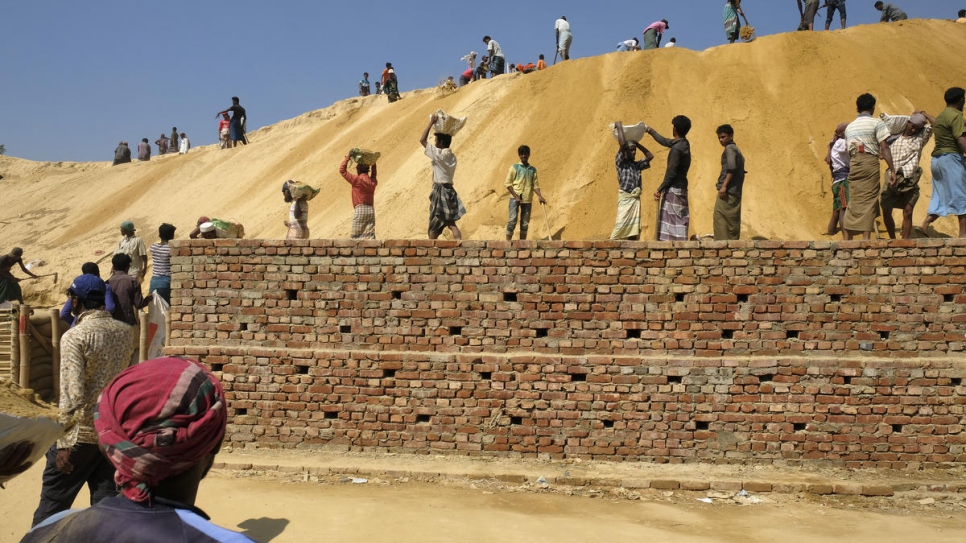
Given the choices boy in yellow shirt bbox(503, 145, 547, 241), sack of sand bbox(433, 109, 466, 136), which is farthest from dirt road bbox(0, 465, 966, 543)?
boy in yellow shirt bbox(503, 145, 547, 241)

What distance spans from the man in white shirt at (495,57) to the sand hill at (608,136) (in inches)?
68.4

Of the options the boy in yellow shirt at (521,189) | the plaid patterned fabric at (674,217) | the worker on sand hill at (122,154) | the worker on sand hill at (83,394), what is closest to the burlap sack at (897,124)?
the plaid patterned fabric at (674,217)

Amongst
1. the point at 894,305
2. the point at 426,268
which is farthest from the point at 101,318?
the point at 894,305

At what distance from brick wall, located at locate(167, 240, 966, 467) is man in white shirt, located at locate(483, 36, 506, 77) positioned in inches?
573

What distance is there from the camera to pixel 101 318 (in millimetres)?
4926

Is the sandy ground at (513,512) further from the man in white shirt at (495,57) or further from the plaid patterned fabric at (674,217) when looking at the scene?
the man in white shirt at (495,57)

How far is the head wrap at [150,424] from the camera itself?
2.17 meters

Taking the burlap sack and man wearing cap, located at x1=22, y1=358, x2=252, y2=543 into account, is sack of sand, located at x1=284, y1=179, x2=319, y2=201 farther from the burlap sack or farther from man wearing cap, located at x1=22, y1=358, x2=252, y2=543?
man wearing cap, located at x1=22, y1=358, x2=252, y2=543

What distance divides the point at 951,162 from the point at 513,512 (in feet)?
19.6

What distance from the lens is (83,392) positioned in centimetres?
475

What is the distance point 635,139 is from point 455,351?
3.24 m

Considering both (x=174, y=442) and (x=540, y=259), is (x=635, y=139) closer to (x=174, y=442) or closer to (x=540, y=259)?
(x=540, y=259)

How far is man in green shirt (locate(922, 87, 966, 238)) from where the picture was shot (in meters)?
8.65

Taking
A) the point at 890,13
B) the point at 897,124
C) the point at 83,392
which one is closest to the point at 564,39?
the point at 890,13
